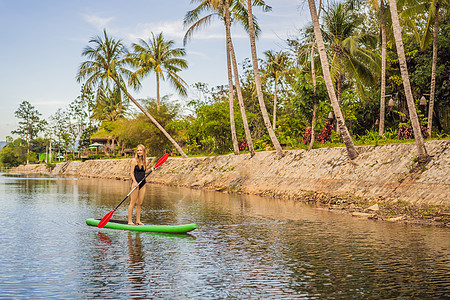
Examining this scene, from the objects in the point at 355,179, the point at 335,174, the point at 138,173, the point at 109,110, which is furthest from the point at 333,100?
the point at 109,110

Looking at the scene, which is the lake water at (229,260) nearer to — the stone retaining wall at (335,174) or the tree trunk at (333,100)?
the stone retaining wall at (335,174)

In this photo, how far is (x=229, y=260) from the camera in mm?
7777

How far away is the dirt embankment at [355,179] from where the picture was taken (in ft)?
43.1

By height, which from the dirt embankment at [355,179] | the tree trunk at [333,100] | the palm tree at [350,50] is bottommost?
the dirt embankment at [355,179]

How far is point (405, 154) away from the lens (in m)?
16.1

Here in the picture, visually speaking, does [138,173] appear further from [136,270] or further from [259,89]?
[259,89]

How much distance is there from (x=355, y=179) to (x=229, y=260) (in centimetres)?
1032

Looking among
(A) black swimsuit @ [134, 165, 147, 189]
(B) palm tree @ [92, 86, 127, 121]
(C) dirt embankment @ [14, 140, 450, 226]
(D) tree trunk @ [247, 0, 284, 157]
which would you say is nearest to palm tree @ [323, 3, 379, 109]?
(D) tree trunk @ [247, 0, 284, 157]

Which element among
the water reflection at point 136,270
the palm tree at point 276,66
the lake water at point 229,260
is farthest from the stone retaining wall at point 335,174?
the palm tree at point 276,66

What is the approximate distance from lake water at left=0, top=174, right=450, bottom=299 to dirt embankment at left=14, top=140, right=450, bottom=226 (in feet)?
4.85

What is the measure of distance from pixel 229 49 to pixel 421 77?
1233 centimetres

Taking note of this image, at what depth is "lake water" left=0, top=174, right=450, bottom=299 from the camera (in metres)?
5.93

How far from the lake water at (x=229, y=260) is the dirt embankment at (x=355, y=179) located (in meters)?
1.48

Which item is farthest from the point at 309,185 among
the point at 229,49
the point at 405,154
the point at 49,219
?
the point at 229,49
